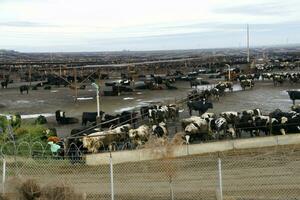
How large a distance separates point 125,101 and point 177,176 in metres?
24.8

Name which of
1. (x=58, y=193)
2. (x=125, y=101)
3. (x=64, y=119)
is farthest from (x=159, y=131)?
(x=125, y=101)

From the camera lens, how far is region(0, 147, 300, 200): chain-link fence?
40.0ft

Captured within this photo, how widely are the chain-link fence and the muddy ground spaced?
31.2 ft

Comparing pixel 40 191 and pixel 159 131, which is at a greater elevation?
pixel 40 191

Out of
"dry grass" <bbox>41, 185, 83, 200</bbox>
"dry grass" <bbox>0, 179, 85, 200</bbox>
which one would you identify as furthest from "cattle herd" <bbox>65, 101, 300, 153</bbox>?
"dry grass" <bbox>41, 185, 83, 200</bbox>

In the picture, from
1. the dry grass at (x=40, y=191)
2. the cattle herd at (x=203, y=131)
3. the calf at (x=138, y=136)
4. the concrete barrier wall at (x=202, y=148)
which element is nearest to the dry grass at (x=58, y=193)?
the dry grass at (x=40, y=191)

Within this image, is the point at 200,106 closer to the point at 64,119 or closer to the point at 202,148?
the point at 64,119

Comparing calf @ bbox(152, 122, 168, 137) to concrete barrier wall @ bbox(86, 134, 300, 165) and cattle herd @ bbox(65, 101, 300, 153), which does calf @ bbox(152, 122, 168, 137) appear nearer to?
cattle herd @ bbox(65, 101, 300, 153)

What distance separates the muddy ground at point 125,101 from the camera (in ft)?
108

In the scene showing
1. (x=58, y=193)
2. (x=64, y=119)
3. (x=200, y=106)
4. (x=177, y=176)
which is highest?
(x=58, y=193)

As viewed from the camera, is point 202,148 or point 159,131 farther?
point 159,131

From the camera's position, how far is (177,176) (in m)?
14.3

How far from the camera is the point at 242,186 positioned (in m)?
13.0

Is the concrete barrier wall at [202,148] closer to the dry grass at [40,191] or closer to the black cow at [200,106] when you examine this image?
the dry grass at [40,191]
